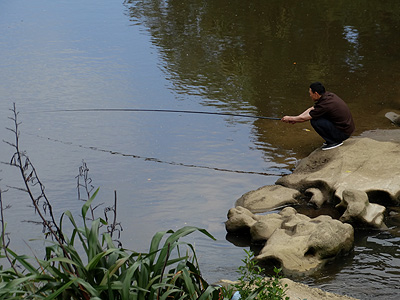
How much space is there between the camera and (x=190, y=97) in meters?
11.5

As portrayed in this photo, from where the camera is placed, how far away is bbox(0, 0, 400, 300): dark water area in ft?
24.7

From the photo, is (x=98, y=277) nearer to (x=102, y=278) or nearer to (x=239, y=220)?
(x=102, y=278)

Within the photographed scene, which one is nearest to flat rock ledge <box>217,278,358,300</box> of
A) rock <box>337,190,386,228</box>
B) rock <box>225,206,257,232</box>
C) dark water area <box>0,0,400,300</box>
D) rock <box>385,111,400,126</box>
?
dark water area <box>0,0,400,300</box>

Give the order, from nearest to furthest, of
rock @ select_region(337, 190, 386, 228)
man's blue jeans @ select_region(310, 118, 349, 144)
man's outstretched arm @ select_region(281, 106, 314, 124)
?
rock @ select_region(337, 190, 386, 228), man's blue jeans @ select_region(310, 118, 349, 144), man's outstretched arm @ select_region(281, 106, 314, 124)

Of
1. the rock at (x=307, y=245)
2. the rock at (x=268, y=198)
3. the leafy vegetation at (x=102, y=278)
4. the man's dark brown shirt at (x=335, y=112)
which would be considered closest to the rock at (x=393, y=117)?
the man's dark brown shirt at (x=335, y=112)

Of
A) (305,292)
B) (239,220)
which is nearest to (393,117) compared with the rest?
(239,220)

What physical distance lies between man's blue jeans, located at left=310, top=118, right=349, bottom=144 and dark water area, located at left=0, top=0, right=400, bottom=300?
1.70 feet

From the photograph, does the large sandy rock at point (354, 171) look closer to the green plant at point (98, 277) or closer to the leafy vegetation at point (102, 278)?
the leafy vegetation at point (102, 278)

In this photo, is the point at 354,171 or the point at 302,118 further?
the point at 302,118

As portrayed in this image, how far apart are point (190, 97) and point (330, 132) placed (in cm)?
328

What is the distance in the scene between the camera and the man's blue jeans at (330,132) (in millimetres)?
8953

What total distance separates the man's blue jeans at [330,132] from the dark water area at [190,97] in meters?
0.52

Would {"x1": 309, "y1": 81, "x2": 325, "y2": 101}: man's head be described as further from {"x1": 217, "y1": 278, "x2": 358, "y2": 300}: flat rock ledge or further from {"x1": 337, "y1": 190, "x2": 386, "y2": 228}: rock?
{"x1": 217, "y1": 278, "x2": 358, "y2": 300}: flat rock ledge

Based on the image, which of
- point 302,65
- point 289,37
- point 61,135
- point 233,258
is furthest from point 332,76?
point 233,258
